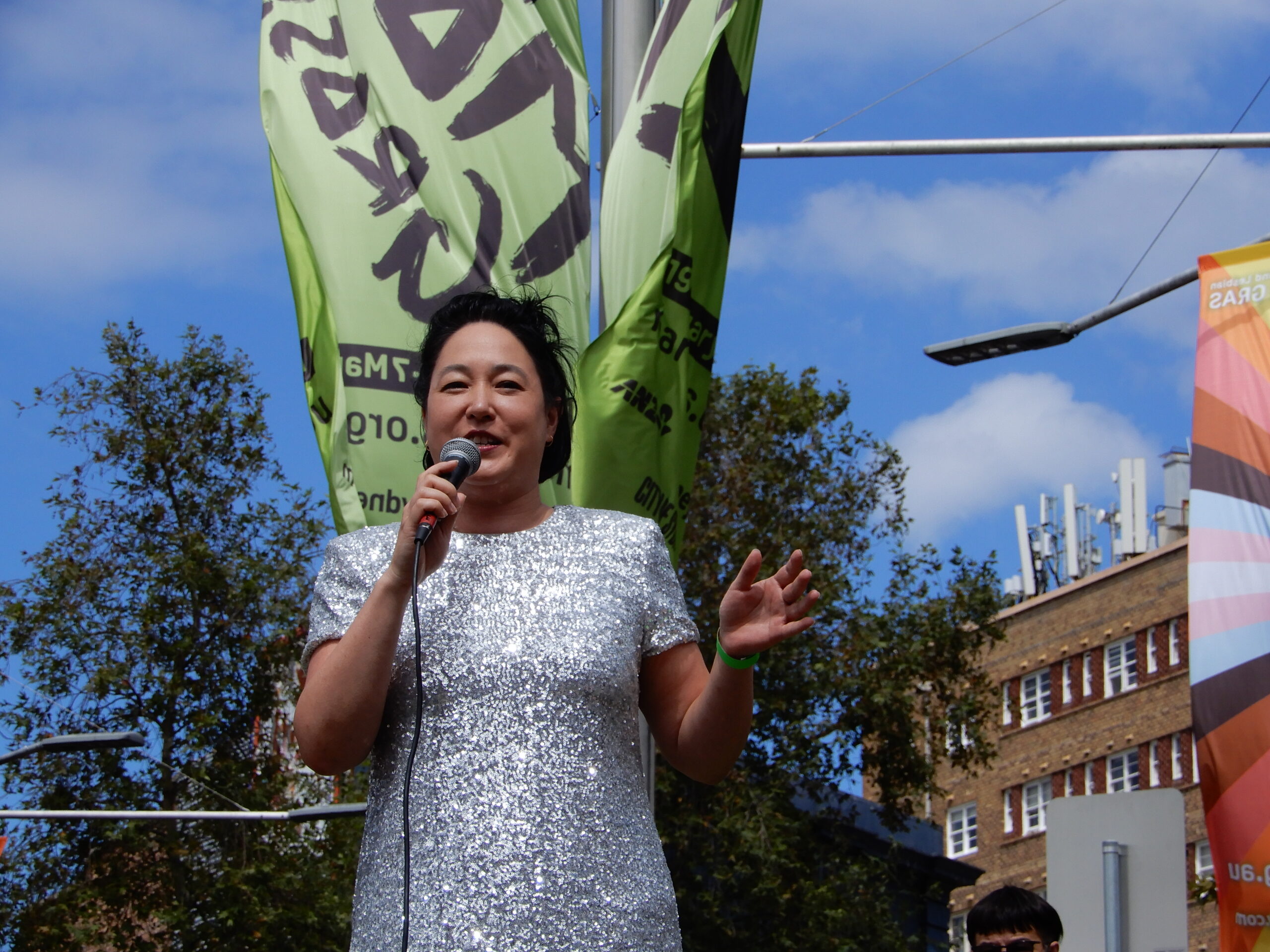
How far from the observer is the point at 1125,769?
5116 centimetres

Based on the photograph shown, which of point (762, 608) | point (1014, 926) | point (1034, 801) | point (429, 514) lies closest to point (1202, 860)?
point (1034, 801)

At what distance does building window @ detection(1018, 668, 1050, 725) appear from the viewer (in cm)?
5503

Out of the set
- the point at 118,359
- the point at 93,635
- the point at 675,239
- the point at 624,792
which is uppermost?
the point at 118,359

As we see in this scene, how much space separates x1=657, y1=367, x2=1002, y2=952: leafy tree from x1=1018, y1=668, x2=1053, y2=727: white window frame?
30117mm

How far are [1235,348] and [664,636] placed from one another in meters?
6.97

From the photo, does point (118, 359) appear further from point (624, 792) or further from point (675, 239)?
point (624, 792)

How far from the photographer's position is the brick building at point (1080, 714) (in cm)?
5006

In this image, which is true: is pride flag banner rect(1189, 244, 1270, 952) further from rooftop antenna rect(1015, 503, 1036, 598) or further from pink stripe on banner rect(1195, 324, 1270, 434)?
rooftop antenna rect(1015, 503, 1036, 598)

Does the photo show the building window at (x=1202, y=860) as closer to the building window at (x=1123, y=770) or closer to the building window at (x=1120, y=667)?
the building window at (x=1123, y=770)

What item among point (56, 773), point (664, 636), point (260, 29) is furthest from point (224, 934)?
point (664, 636)

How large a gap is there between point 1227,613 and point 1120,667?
46139 millimetres

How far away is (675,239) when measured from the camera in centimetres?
454

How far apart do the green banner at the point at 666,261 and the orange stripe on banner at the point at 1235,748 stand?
4.40 meters

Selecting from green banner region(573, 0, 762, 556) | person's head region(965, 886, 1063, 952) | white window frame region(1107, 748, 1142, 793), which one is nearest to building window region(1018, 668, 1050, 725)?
white window frame region(1107, 748, 1142, 793)
